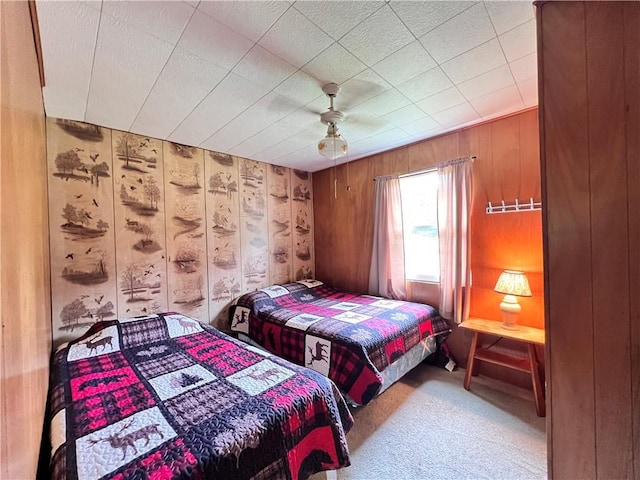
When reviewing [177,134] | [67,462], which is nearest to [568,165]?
[67,462]

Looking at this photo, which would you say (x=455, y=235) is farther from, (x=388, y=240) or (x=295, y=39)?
(x=295, y=39)

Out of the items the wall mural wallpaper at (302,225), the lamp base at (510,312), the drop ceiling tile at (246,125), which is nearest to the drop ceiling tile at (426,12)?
the drop ceiling tile at (246,125)

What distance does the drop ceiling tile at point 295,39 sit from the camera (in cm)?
122

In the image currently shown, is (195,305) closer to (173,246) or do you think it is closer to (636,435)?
(173,246)

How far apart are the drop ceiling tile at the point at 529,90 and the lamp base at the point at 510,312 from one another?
164 cm

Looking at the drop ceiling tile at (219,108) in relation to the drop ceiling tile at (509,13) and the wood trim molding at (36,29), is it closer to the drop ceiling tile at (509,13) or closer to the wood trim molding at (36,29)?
the wood trim molding at (36,29)

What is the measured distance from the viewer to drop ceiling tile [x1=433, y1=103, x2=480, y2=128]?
85.6 inches

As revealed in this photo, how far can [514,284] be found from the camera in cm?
213

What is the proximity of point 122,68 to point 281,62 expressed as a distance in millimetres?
924

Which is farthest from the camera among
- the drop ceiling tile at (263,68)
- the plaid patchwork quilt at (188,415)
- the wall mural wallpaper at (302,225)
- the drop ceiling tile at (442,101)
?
the wall mural wallpaper at (302,225)

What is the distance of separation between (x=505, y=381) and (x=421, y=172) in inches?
87.6

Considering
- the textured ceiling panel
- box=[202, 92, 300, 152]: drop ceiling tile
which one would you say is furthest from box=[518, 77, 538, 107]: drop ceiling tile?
box=[202, 92, 300, 152]: drop ceiling tile

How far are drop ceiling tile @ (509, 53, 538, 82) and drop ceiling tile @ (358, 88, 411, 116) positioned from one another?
67cm

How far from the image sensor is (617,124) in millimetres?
775
